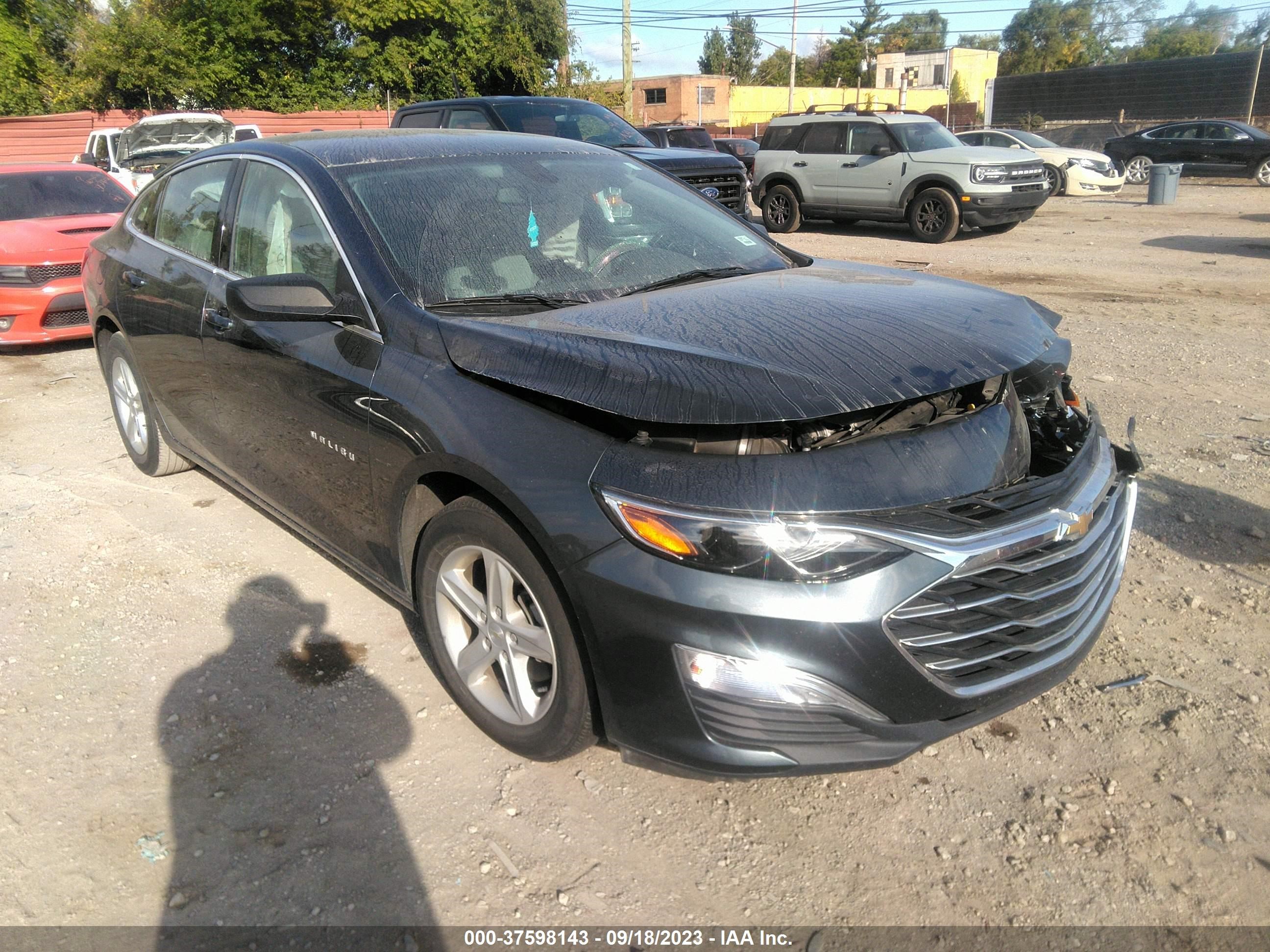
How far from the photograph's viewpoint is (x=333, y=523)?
346cm

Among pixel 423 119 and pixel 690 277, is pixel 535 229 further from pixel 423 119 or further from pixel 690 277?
pixel 423 119

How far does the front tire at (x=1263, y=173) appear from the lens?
21.6 metres

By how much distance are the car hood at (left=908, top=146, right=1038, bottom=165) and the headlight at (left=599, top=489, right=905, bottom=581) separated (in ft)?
41.4

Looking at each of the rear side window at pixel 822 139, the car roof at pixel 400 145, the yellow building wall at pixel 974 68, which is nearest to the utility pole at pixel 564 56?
the rear side window at pixel 822 139

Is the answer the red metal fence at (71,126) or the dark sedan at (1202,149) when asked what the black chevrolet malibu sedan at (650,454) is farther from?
the red metal fence at (71,126)

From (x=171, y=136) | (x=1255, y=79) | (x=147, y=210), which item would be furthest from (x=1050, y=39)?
(x=147, y=210)

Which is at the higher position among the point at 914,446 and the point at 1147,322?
the point at 914,446

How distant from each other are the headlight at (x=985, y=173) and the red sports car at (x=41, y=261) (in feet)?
34.8

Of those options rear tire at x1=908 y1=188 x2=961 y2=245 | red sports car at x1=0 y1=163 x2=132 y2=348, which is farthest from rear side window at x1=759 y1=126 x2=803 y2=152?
red sports car at x1=0 y1=163 x2=132 y2=348

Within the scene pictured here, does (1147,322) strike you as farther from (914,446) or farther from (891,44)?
(891,44)

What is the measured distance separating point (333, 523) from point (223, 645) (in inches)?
26.5

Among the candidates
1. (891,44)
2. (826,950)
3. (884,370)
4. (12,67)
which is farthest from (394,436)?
(891,44)

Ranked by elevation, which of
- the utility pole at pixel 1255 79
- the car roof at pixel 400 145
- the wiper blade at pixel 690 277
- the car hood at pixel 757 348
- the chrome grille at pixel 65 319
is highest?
the utility pole at pixel 1255 79

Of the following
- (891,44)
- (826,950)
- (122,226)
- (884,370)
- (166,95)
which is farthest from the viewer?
(891,44)
